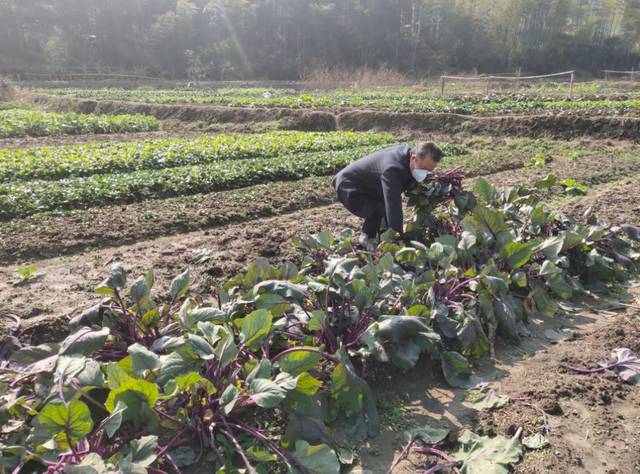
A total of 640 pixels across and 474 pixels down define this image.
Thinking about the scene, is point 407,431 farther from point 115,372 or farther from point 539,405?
point 115,372

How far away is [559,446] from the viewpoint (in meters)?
2.51

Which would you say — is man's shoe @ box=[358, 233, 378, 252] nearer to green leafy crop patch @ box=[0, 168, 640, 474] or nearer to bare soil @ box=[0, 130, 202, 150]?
green leafy crop patch @ box=[0, 168, 640, 474]

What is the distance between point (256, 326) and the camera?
8.50 feet

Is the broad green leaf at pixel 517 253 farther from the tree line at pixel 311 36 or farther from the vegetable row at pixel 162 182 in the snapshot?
the tree line at pixel 311 36

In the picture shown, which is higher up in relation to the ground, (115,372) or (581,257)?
(115,372)

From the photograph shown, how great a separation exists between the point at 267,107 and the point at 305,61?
Answer: 155 feet

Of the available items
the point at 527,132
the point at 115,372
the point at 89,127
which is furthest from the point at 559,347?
the point at 89,127

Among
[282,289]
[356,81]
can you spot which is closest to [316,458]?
[282,289]

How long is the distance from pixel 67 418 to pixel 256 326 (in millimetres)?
952

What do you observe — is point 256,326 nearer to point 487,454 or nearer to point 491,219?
point 487,454

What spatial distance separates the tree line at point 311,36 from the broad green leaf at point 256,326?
58.1 meters

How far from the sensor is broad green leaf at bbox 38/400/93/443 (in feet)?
6.30

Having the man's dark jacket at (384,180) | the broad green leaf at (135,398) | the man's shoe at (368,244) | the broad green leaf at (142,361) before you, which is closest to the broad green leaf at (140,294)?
the broad green leaf at (142,361)

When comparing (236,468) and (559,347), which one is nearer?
(236,468)
